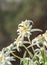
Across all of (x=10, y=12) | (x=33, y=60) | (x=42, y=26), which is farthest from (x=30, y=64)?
(x=10, y=12)

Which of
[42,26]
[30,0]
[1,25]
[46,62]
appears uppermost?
[30,0]

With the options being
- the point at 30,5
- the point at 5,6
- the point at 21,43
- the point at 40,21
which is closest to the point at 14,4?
the point at 5,6

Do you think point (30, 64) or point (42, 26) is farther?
point (42, 26)

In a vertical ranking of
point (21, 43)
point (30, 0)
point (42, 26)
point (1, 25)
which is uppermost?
point (30, 0)

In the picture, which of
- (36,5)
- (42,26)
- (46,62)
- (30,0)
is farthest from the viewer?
(30,0)

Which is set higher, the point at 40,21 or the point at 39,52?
the point at 40,21

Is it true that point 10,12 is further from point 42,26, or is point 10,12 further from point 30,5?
point 42,26

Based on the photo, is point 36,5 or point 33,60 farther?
point 36,5

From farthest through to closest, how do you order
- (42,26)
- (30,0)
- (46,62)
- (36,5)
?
1. (30,0)
2. (36,5)
3. (42,26)
4. (46,62)

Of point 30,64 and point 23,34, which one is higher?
point 23,34

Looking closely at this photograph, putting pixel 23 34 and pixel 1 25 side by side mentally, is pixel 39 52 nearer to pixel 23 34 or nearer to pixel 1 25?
pixel 23 34
